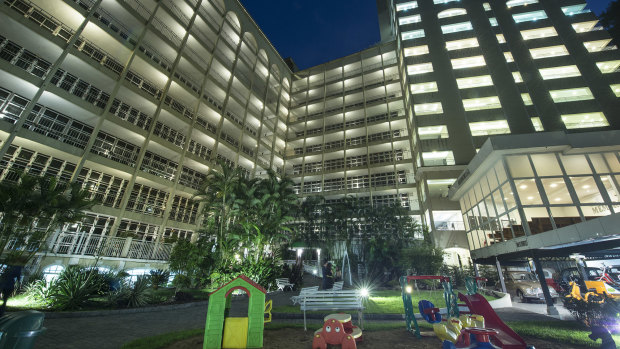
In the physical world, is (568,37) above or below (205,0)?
below

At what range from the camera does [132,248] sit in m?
16.2

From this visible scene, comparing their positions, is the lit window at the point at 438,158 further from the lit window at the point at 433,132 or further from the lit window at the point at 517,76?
the lit window at the point at 517,76

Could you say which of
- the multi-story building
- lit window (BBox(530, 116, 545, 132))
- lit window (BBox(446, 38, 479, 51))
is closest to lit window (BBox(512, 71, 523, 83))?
the multi-story building

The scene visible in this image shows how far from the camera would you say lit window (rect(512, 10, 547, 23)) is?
3061 cm

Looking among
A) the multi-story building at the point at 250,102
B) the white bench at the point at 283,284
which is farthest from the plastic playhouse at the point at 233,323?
the multi-story building at the point at 250,102

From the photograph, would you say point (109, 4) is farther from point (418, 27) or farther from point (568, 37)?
point (568, 37)

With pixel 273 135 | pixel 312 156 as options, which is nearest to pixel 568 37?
pixel 312 156

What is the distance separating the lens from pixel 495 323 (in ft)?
16.3

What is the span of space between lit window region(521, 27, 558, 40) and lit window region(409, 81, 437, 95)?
13.7 m

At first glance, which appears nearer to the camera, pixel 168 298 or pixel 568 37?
pixel 168 298

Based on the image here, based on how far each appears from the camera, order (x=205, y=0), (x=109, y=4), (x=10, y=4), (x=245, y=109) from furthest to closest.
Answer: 1. (x=245, y=109)
2. (x=205, y=0)
3. (x=109, y=4)
4. (x=10, y=4)

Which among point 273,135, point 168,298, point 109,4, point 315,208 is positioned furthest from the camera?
point 273,135

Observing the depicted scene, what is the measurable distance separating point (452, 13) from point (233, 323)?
43219 mm

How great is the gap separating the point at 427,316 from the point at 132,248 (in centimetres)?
1837
